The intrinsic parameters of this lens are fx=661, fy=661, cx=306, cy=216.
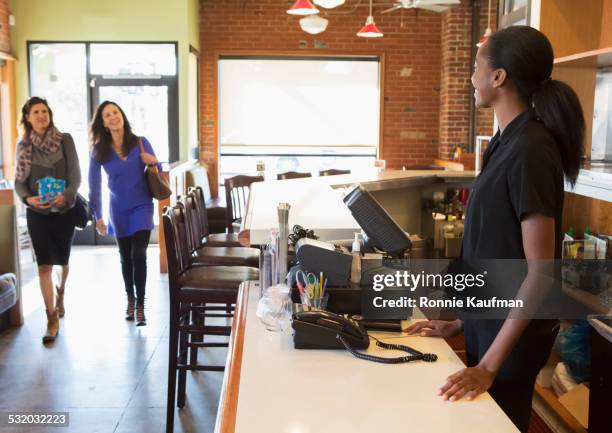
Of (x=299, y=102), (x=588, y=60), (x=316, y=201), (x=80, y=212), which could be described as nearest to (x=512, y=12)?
(x=588, y=60)

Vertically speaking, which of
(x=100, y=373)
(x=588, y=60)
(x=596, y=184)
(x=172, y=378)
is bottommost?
(x=100, y=373)

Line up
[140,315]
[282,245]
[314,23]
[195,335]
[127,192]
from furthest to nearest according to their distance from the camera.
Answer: [314,23]
[140,315]
[127,192]
[195,335]
[282,245]

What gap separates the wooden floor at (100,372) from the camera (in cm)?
324

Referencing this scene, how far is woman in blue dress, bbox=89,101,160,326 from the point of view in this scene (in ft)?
15.0

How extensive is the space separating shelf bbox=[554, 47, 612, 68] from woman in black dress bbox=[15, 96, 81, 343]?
3.10 metres

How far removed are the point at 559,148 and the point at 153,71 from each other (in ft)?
23.3

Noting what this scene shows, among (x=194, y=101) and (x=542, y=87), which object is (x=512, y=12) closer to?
(x=542, y=87)

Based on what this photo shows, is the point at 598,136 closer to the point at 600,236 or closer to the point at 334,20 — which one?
the point at 600,236

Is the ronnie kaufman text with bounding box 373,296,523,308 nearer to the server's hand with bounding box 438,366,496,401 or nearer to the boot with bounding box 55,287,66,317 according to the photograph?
the server's hand with bounding box 438,366,496,401

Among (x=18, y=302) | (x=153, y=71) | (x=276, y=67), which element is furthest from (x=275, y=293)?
(x=276, y=67)

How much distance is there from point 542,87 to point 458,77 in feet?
24.7

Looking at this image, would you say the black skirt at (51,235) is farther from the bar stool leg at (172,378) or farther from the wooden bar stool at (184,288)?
the bar stool leg at (172,378)

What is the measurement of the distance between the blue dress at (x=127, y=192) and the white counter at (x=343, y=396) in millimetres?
3021

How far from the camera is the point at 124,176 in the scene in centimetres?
457
